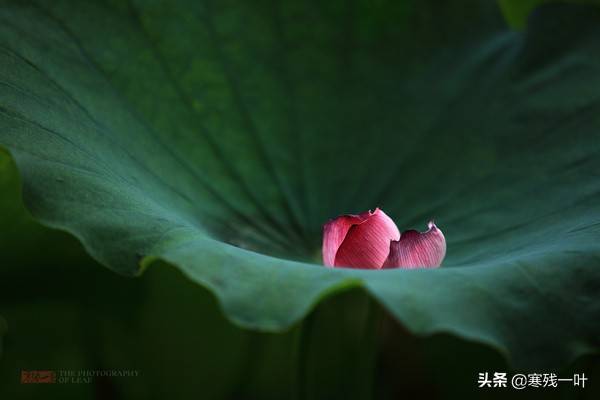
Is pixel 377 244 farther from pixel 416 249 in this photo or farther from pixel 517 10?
pixel 517 10

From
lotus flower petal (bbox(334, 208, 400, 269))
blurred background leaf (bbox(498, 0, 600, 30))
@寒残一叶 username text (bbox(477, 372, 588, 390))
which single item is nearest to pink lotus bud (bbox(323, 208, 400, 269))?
lotus flower petal (bbox(334, 208, 400, 269))

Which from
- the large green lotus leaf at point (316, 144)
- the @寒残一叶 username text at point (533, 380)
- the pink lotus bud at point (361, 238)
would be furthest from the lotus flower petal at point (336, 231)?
the @寒残一叶 username text at point (533, 380)

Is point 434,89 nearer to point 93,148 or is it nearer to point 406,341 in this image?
point 406,341

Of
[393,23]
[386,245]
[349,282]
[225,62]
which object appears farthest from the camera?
[393,23]

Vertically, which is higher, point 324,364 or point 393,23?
point 393,23

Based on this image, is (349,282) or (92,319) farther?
(92,319)

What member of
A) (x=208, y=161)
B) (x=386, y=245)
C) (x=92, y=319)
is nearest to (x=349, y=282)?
(x=386, y=245)

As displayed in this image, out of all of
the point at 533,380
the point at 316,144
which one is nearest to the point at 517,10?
the point at 316,144
